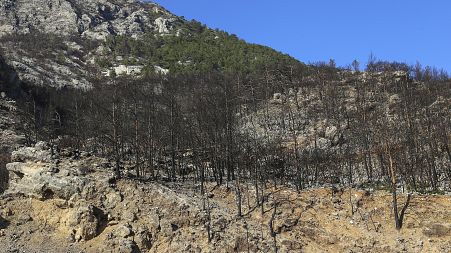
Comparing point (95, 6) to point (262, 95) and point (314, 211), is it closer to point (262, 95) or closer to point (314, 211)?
point (262, 95)

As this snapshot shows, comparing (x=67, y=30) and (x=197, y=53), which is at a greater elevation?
(x=67, y=30)

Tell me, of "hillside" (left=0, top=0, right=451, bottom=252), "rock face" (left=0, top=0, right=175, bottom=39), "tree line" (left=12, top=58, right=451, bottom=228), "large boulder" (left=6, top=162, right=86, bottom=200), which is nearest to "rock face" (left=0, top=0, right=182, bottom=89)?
"rock face" (left=0, top=0, right=175, bottom=39)

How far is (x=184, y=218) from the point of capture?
26562mm

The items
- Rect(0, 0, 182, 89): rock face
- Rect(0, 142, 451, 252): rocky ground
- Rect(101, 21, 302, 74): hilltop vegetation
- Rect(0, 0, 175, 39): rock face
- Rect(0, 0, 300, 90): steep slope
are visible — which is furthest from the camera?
Rect(0, 0, 175, 39): rock face

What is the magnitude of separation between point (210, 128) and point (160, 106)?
14.1 m

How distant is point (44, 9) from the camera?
146750mm

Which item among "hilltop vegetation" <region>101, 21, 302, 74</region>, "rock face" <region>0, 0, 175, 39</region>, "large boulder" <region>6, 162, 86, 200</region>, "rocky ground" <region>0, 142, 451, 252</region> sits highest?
"rock face" <region>0, 0, 175, 39</region>

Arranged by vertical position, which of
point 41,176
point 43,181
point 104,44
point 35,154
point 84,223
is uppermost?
point 104,44

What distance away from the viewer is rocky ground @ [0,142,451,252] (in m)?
24.8

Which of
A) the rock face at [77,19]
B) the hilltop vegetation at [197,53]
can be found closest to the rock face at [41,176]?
the hilltop vegetation at [197,53]

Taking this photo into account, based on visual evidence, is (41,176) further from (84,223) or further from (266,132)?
(266,132)

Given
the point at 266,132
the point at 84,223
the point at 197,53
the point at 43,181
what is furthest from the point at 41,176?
the point at 197,53

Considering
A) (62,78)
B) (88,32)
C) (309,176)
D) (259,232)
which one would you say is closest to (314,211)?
(259,232)

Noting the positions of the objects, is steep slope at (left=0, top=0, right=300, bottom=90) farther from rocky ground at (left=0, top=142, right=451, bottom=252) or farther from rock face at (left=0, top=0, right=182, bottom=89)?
rocky ground at (left=0, top=142, right=451, bottom=252)
